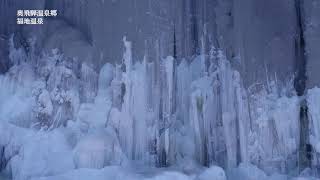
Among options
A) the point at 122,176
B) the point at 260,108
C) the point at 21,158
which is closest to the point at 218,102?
the point at 260,108

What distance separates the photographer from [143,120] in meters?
7.59

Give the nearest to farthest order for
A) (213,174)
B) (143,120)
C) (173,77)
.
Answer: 1. (213,174)
2. (143,120)
3. (173,77)

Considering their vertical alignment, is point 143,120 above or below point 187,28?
below

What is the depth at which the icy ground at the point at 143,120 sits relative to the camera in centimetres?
727

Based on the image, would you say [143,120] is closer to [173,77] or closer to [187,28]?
[173,77]

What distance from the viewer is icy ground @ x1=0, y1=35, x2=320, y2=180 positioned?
7266 millimetres

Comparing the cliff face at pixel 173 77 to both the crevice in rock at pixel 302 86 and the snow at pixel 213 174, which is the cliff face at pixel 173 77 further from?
the snow at pixel 213 174

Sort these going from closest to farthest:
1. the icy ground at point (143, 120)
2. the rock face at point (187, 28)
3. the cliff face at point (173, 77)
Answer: the icy ground at point (143, 120)
the cliff face at point (173, 77)
the rock face at point (187, 28)

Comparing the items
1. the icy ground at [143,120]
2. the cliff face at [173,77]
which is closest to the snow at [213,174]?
the icy ground at [143,120]

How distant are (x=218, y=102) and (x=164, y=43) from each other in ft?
4.27

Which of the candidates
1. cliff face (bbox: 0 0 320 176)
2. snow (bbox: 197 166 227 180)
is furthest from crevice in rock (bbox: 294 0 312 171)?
snow (bbox: 197 166 227 180)

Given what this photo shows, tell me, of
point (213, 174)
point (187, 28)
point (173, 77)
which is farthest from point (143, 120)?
point (187, 28)

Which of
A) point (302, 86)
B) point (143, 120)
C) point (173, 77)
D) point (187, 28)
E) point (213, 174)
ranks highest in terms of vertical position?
point (187, 28)

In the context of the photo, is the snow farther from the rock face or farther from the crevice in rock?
the rock face
